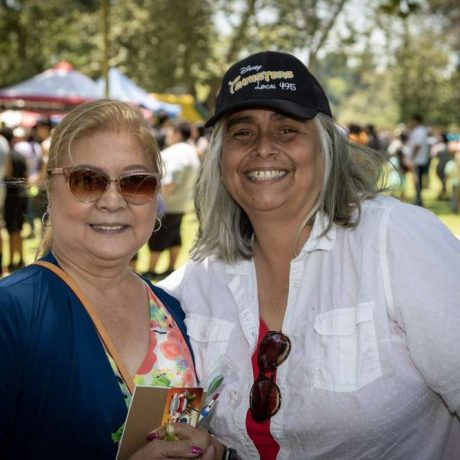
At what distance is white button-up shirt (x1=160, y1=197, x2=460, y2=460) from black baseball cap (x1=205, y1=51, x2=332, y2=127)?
0.45 m

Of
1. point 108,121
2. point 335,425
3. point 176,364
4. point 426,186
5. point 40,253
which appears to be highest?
point 108,121

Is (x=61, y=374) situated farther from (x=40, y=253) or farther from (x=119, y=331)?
(x=40, y=253)

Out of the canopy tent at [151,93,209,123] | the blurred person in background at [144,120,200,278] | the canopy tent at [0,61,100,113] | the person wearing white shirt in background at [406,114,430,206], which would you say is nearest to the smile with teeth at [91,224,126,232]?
the blurred person in background at [144,120,200,278]

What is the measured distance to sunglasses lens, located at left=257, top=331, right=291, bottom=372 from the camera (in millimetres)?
2643

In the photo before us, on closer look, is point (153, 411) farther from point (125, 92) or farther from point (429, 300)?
point (125, 92)

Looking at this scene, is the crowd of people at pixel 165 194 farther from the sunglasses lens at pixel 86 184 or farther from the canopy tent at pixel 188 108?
the canopy tent at pixel 188 108

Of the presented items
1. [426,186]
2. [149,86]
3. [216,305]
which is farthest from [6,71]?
[216,305]

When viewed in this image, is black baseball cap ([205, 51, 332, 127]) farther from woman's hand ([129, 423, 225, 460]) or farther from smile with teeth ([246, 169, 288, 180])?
woman's hand ([129, 423, 225, 460])

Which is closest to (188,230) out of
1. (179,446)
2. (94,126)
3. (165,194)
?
(165,194)

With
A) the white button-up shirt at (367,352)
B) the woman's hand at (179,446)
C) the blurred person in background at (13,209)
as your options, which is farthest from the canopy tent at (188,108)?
the woman's hand at (179,446)

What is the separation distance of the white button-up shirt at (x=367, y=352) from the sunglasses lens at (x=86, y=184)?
748 millimetres

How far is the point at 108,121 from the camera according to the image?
237cm

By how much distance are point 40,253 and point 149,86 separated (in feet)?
106

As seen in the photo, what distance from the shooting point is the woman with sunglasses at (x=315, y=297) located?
244 cm
